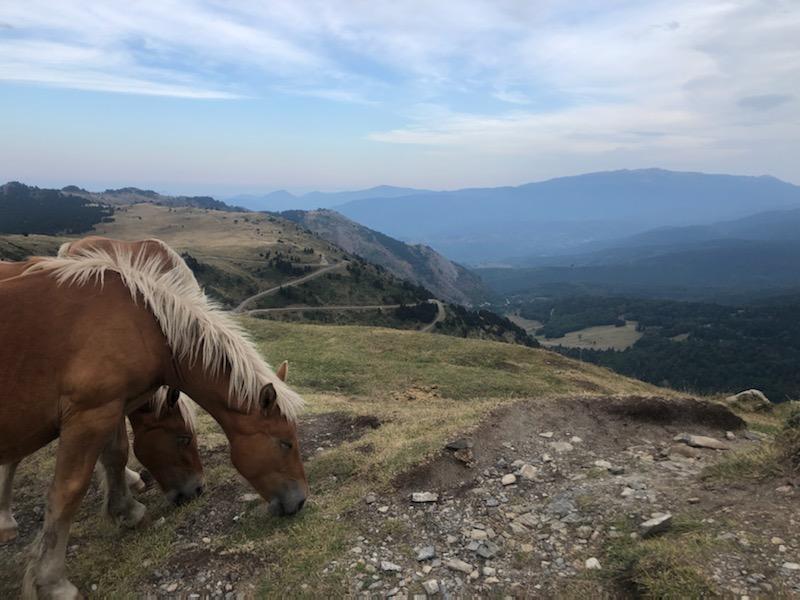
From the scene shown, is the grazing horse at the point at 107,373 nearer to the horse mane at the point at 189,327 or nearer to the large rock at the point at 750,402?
the horse mane at the point at 189,327

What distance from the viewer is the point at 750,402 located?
16125 millimetres

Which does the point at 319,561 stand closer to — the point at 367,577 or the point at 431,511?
the point at 367,577

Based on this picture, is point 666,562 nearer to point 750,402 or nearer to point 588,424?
point 588,424

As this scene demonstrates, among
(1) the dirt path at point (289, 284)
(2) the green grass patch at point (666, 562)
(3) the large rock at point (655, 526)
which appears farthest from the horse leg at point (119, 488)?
(1) the dirt path at point (289, 284)

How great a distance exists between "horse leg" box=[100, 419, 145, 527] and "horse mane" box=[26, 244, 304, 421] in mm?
1774

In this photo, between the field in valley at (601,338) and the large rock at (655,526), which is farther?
the field in valley at (601,338)

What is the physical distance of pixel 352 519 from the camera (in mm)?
5715

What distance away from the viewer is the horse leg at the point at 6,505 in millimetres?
6000

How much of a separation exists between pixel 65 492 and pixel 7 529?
2.59m

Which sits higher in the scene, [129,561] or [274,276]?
[129,561]

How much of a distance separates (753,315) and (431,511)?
8228 inches

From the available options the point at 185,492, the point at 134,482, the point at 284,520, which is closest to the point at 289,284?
the point at 134,482

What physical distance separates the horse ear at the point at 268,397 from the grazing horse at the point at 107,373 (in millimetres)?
10

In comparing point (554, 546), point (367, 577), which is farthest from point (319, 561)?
point (554, 546)
